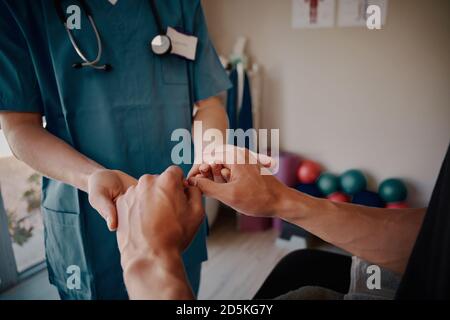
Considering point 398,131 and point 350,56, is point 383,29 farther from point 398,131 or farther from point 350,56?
point 398,131

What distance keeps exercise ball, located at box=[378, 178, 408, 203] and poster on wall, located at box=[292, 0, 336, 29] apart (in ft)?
3.81

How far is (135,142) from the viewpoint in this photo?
91 cm

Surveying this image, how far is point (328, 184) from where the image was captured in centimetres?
220

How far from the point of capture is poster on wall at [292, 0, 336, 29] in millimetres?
2039

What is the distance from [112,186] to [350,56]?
6.61 feet

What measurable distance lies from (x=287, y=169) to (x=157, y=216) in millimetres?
1869

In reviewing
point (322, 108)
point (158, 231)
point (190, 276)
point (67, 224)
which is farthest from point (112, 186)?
point (322, 108)

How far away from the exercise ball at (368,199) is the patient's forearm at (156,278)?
6.18ft

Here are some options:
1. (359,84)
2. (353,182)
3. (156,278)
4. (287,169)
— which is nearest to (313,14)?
(359,84)

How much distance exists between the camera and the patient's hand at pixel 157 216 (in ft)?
1.64

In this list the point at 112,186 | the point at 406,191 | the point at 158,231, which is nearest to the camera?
the point at 158,231

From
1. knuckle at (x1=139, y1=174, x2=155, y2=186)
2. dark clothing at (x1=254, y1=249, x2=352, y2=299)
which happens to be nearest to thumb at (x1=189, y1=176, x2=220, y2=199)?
knuckle at (x1=139, y1=174, x2=155, y2=186)

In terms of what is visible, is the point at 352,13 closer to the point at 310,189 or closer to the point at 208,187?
the point at 310,189

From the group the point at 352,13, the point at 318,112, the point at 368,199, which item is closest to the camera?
the point at 352,13
